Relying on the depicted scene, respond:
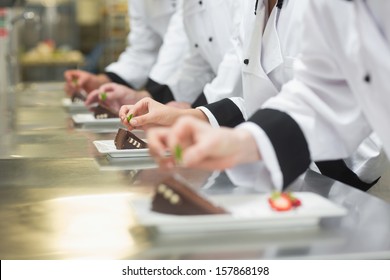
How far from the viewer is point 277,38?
1688 millimetres

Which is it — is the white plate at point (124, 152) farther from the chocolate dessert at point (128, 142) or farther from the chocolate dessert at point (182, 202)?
the chocolate dessert at point (182, 202)

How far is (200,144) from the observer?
1.03 m

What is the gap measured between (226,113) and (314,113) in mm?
570

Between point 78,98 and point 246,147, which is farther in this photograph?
point 78,98

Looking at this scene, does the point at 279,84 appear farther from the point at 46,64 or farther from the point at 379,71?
the point at 46,64

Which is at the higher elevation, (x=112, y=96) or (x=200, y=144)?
(x=200, y=144)

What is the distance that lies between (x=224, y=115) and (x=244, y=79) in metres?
0.11

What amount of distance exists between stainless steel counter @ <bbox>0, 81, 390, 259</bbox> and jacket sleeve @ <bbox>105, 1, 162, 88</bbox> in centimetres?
192

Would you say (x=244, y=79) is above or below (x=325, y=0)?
below

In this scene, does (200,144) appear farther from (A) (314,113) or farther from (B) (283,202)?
(A) (314,113)

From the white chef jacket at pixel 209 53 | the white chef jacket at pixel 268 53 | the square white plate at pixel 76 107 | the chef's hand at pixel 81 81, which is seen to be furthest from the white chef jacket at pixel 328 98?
the chef's hand at pixel 81 81

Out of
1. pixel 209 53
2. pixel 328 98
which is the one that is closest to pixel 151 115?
pixel 328 98

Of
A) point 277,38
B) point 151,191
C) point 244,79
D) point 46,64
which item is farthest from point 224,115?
point 46,64

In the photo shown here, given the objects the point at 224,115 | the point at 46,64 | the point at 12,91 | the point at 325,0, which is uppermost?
the point at 325,0
